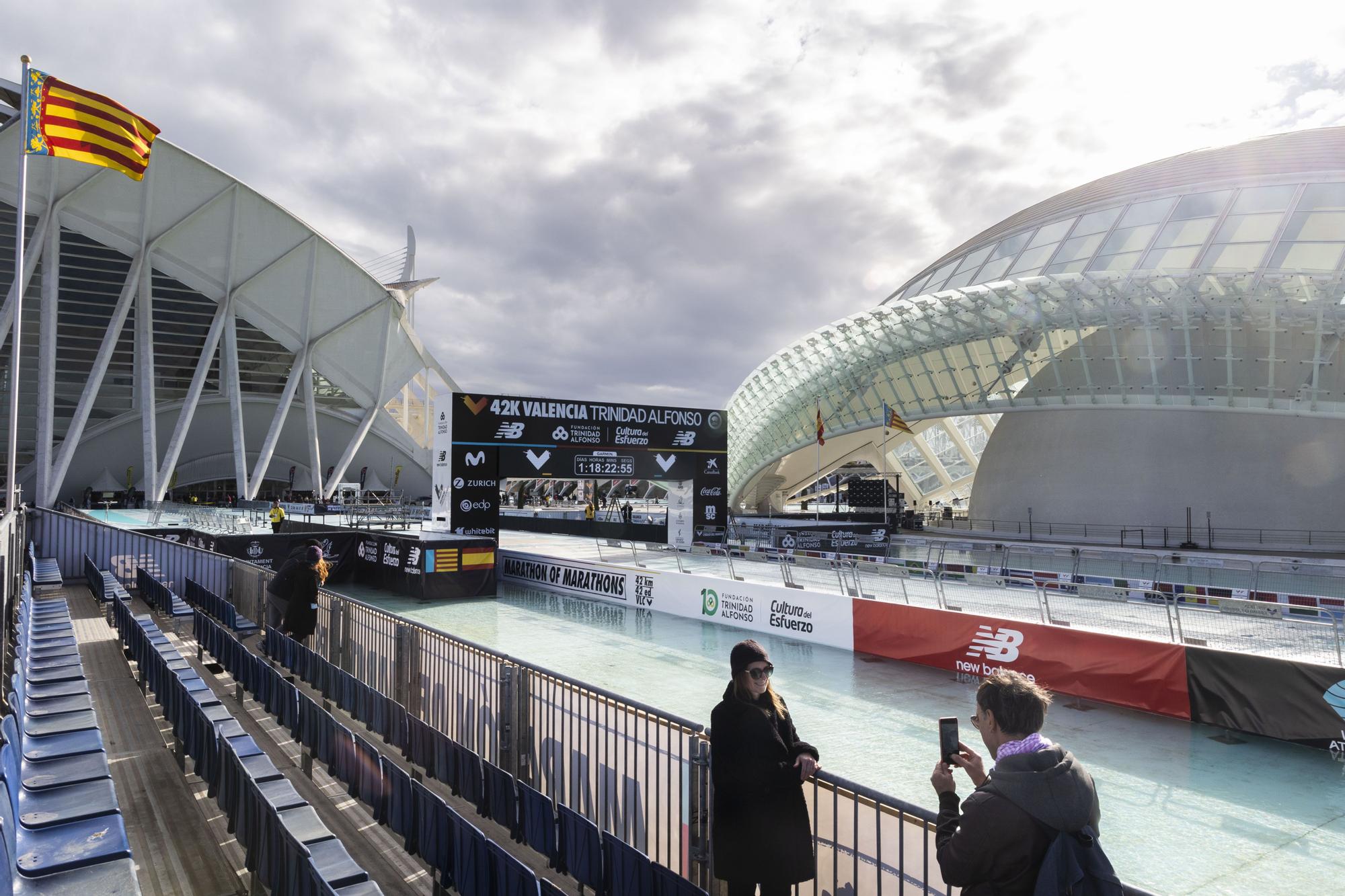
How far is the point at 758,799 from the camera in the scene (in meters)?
3.68

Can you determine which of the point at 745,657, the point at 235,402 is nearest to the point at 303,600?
the point at 745,657

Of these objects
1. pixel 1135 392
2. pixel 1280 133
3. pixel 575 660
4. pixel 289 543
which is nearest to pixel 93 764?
pixel 575 660

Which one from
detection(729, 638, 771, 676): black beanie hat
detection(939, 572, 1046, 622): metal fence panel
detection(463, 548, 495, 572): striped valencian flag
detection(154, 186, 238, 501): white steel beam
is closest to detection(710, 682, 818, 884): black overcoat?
detection(729, 638, 771, 676): black beanie hat

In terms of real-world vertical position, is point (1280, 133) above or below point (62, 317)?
above

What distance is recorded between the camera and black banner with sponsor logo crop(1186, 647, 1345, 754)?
29.1ft

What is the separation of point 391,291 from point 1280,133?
51.5 m

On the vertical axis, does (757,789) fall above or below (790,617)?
above

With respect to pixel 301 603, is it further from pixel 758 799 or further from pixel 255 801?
pixel 758 799

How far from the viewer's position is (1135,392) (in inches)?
1230

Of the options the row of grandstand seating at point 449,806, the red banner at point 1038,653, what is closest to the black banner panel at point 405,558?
the red banner at point 1038,653

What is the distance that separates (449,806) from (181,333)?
181 feet

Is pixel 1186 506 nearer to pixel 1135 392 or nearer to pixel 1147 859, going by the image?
pixel 1135 392

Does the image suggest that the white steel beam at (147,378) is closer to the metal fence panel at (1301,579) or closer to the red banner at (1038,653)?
the red banner at (1038,653)

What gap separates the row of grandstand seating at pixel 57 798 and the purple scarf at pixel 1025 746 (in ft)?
10.9
